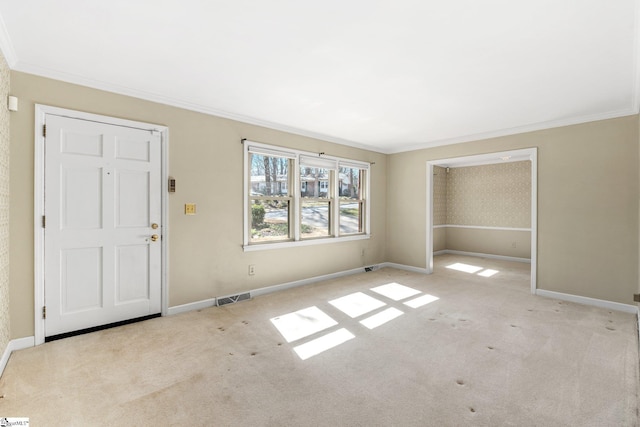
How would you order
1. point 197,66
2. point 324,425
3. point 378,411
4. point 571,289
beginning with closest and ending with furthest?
point 324,425 → point 378,411 → point 197,66 → point 571,289

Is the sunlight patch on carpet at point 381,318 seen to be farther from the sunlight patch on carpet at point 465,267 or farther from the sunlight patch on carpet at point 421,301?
the sunlight patch on carpet at point 465,267

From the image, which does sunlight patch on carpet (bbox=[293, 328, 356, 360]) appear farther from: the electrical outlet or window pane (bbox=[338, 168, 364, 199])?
window pane (bbox=[338, 168, 364, 199])

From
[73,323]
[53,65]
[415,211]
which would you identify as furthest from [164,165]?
[415,211]

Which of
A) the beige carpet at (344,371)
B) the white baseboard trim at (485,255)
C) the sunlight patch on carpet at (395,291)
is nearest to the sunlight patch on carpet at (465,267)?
the white baseboard trim at (485,255)

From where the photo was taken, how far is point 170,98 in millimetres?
3438

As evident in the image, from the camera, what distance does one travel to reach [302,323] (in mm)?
3314

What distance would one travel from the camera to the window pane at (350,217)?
5.68m

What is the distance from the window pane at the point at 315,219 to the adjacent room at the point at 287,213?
0.16 ft

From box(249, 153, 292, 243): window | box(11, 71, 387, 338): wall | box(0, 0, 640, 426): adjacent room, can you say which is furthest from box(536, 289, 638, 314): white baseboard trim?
box(249, 153, 292, 243): window

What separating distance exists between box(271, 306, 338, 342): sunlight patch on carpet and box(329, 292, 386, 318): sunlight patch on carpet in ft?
0.99


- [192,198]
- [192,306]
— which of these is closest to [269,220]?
[192,198]

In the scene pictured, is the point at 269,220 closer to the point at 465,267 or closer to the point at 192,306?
the point at 192,306

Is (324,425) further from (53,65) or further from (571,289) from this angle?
(571,289)

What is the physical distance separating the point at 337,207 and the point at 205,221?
241cm
